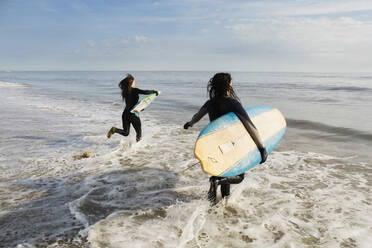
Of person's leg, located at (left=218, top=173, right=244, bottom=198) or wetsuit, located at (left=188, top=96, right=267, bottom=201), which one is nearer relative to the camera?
wetsuit, located at (left=188, top=96, right=267, bottom=201)

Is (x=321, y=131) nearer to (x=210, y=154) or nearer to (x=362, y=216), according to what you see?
(x=362, y=216)

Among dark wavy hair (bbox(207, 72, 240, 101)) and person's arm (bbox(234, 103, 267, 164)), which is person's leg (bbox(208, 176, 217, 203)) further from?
dark wavy hair (bbox(207, 72, 240, 101))

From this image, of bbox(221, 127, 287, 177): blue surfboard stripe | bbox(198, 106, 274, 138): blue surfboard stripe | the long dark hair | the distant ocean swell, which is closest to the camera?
bbox(221, 127, 287, 177): blue surfboard stripe

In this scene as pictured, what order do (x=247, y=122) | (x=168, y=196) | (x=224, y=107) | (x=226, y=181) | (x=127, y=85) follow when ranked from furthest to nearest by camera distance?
(x=127, y=85)
(x=168, y=196)
(x=226, y=181)
(x=224, y=107)
(x=247, y=122)

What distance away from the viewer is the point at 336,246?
318 cm

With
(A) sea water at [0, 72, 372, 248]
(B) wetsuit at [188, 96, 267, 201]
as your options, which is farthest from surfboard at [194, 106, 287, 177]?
(A) sea water at [0, 72, 372, 248]

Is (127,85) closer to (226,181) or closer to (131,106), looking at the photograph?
(131,106)

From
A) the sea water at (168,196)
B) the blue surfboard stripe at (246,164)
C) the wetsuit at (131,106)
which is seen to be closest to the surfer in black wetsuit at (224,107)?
the blue surfboard stripe at (246,164)

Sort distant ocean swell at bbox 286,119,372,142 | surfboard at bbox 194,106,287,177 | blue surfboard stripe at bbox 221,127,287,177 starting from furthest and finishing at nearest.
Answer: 1. distant ocean swell at bbox 286,119,372,142
2. blue surfboard stripe at bbox 221,127,287,177
3. surfboard at bbox 194,106,287,177

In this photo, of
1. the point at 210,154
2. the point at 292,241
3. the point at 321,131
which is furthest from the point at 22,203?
the point at 321,131

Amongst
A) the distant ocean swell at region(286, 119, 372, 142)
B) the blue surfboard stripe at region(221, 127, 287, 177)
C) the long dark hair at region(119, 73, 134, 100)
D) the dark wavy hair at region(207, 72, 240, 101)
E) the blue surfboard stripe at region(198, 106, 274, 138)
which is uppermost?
the dark wavy hair at region(207, 72, 240, 101)

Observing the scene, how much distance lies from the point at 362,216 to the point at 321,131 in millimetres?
6558

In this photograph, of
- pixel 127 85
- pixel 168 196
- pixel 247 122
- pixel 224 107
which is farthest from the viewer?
pixel 127 85

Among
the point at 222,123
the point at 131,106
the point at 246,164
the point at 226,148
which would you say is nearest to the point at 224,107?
the point at 222,123
